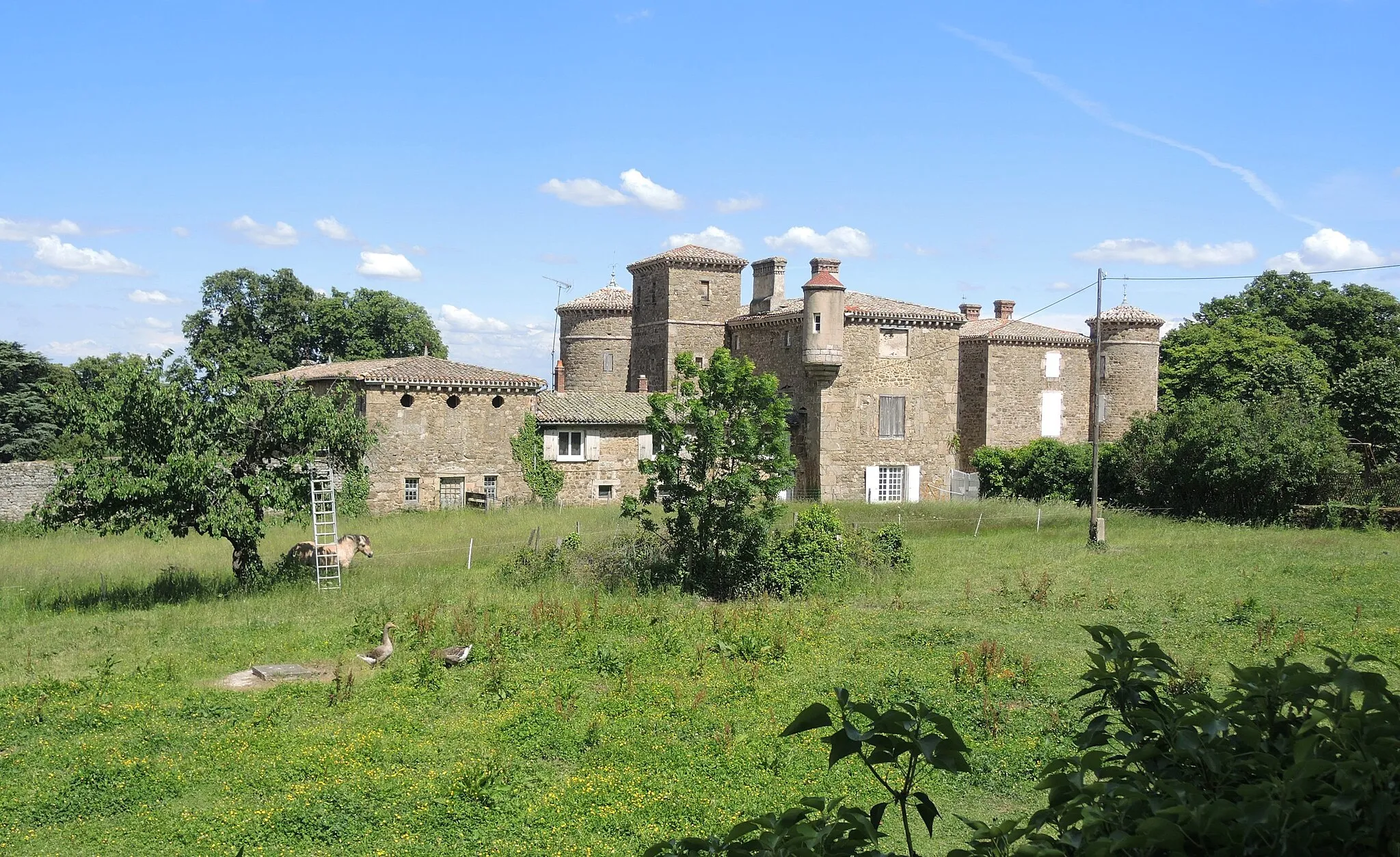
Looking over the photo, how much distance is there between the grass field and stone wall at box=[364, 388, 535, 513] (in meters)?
10.8

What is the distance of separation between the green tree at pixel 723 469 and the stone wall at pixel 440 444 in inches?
652

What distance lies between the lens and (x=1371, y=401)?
4459 centimetres

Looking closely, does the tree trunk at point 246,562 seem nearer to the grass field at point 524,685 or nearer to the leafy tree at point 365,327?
the grass field at point 524,685

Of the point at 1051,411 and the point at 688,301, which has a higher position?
the point at 688,301

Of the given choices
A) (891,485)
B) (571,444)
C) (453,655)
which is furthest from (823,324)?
(453,655)

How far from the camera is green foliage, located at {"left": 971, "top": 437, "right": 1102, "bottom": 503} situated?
42.4 meters

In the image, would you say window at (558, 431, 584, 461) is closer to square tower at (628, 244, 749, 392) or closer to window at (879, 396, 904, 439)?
square tower at (628, 244, 749, 392)

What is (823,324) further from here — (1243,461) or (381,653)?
(381,653)

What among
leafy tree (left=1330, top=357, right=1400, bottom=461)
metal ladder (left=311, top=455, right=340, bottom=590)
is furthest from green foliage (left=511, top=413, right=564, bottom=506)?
leafy tree (left=1330, top=357, right=1400, bottom=461)

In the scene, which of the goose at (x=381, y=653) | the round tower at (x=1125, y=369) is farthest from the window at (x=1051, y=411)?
the goose at (x=381, y=653)

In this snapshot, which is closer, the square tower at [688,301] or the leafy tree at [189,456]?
the leafy tree at [189,456]

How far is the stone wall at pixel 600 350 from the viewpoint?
167 feet

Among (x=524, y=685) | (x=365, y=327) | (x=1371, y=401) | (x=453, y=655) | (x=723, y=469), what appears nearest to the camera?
(x=524, y=685)

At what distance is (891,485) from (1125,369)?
40.8ft
